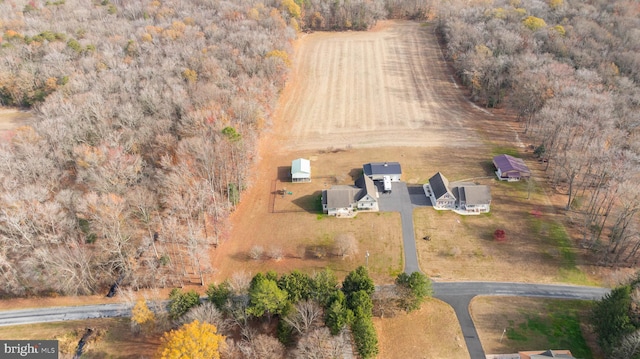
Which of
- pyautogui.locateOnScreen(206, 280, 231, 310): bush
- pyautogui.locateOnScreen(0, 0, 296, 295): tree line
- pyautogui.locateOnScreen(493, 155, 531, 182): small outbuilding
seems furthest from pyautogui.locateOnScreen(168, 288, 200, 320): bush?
pyautogui.locateOnScreen(493, 155, 531, 182): small outbuilding

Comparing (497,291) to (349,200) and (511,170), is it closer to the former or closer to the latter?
(349,200)

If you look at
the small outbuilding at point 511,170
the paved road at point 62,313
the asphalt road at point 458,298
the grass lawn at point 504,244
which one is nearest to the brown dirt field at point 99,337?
the paved road at point 62,313

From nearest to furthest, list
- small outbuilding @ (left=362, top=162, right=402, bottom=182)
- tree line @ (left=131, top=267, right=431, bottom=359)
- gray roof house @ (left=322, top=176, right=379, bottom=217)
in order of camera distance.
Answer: tree line @ (left=131, top=267, right=431, bottom=359)
gray roof house @ (left=322, top=176, right=379, bottom=217)
small outbuilding @ (left=362, top=162, right=402, bottom=182)

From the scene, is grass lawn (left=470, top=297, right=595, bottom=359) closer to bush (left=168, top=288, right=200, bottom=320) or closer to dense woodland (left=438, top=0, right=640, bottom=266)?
dense woodland (left=438, top=0, right=640, bottom=266)

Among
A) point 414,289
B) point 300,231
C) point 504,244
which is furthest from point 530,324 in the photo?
point 300,231

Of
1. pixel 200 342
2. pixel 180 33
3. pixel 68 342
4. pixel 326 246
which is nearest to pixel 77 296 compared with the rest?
pixel 68 342

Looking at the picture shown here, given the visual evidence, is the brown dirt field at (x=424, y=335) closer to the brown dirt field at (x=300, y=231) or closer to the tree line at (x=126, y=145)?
the brown dirt field at (x=300, y=231)
